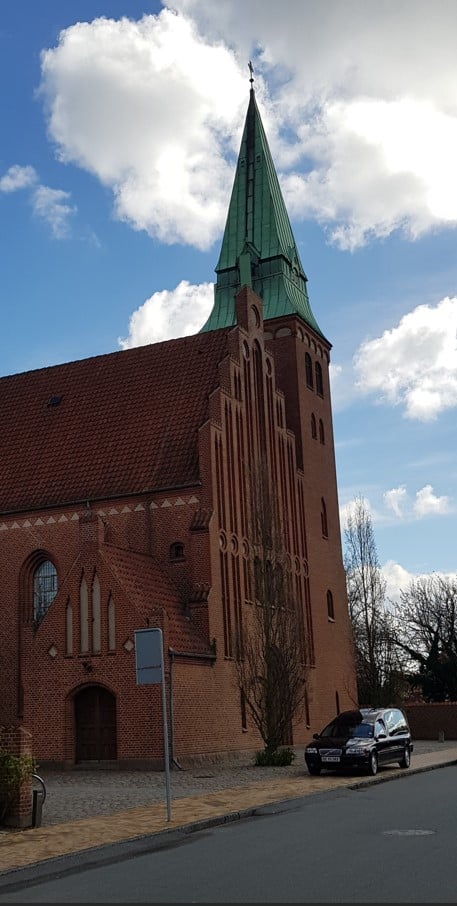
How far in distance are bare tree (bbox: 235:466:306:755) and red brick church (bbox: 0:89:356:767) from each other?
1.55m

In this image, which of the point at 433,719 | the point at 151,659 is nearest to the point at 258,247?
the point at 433,719

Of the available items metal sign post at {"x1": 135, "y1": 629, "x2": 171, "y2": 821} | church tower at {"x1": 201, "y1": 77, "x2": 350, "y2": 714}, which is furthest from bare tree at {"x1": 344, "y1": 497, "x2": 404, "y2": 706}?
metal sign post at {"x1": 135, "y1": 629, "x2": 171, "y2": 821}

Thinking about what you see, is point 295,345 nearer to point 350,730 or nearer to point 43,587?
point 43,587

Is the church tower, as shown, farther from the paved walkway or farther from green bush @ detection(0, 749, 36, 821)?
green bush @ detection(0, 749, 36, 821)

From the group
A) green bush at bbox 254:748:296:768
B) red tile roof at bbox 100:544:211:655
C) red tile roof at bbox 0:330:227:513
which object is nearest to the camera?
green bush at bbox 254:748:296:768

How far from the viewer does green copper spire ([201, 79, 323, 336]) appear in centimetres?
5041

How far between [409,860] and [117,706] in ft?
65.0

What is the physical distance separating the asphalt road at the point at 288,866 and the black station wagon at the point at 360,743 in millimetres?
7608

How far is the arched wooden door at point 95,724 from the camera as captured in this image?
30.5 m

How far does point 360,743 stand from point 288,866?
14053mm

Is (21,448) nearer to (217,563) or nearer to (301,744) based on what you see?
(217,563)

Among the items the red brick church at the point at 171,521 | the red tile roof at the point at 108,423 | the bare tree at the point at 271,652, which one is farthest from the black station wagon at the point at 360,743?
the red tile roof at the point at 108,423

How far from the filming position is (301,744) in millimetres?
40344

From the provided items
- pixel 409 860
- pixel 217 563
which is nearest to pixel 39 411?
pixel 217 563
